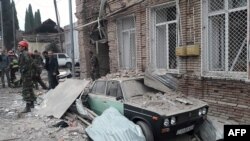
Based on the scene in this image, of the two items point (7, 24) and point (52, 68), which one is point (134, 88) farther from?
point (7, 24)

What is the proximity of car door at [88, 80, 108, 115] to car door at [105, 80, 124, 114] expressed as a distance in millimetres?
165

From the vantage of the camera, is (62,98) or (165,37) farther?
(165,37)

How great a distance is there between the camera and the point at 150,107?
20.2 feet

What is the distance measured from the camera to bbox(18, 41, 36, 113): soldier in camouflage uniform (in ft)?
30.5

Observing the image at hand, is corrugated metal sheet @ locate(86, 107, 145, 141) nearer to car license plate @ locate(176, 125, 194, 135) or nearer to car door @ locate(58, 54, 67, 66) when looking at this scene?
car license plate @ locate(176, 125, 194, 135)

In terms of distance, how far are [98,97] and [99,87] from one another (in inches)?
11.2

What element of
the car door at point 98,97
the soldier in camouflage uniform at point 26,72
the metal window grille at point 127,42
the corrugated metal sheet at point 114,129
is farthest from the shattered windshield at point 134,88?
the metal window grille at point 127,42

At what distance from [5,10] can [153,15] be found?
27.1 m

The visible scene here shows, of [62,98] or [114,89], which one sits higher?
[114,89]

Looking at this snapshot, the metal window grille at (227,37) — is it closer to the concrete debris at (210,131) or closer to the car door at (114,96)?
the concrete debris at (210,131)

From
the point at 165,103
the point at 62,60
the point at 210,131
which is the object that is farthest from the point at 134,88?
the point at 62,60

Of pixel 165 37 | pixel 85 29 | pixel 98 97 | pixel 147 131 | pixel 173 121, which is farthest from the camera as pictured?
pixel 85 29

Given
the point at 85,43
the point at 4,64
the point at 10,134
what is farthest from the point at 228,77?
the point at 4,64

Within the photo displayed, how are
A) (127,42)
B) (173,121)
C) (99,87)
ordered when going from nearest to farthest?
1. (173,121)
2. (99,87)
3. (127,42)
